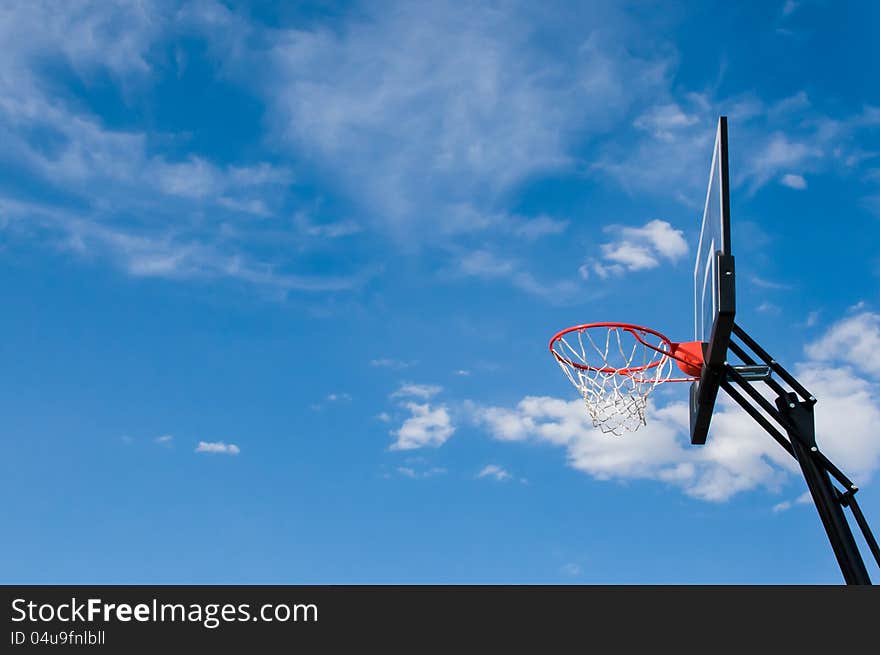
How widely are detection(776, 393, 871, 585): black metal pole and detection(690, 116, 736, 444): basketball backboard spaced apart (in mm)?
856

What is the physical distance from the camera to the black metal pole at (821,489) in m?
10.3

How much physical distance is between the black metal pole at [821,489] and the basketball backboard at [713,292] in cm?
86

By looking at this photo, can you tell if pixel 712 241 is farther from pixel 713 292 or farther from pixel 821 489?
pixel 821 489

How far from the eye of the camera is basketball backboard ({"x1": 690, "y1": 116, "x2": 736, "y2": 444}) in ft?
32.8

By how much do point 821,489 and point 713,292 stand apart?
2.39 m

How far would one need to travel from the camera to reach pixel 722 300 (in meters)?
9.95

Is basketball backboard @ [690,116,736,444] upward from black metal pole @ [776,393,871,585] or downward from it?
upward

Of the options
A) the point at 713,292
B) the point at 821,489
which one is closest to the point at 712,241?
the point at 713,292

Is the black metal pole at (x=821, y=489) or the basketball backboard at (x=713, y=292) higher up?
the basketball backboard at (x=713, y=292)

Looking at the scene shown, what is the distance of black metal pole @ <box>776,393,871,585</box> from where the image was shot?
10.3 m

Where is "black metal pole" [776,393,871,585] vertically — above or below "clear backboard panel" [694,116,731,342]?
below

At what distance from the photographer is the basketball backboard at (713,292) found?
32.8 feet
